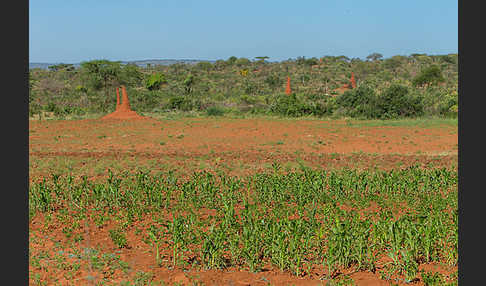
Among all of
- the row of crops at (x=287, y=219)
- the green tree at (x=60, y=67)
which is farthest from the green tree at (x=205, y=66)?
the row of crops at (x=287, y=219)

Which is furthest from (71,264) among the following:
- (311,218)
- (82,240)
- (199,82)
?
(199,82)

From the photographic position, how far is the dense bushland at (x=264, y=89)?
27562mm

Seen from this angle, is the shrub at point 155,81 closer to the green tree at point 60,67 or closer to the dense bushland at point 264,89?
the dense bushland at point 264,89

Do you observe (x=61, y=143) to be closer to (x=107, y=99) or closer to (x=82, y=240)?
(x=82, y=240)

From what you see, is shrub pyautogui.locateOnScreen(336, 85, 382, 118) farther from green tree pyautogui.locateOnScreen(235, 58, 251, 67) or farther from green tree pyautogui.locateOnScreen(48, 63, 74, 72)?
green tree pyautogui.locateOnScreen(48, 63, 74, 72)

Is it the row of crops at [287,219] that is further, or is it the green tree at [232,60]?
the green tree at [232,60]

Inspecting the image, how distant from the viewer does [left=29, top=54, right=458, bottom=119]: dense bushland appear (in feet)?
90.4

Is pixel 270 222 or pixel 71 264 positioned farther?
pixel 270 222

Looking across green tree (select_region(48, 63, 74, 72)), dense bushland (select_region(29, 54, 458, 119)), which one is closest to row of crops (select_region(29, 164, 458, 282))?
dense bushland (select_region(29, 54, 458, 119))

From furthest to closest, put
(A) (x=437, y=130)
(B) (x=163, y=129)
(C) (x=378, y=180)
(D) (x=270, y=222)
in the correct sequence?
(B) (x=163, y=129), (A) (x=437, y=130), (C) (x=378, y=180), (D) (x=270, y=222)

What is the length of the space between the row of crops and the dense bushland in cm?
1701

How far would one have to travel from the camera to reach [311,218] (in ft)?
21.6

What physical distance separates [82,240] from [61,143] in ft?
36.9

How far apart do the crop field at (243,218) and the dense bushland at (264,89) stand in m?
12.0
